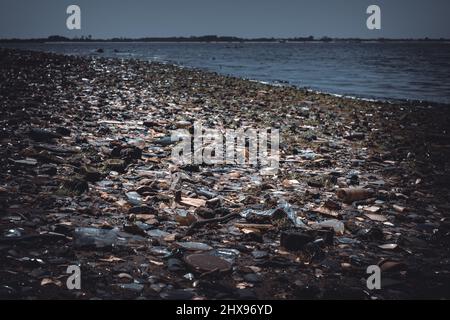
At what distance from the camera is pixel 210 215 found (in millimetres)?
4672

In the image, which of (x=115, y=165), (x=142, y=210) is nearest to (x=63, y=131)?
(x=115, y=165)

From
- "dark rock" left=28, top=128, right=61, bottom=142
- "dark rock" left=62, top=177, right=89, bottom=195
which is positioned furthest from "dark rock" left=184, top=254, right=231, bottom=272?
"dark rock" left=28, top=128, right=61, bottom=142

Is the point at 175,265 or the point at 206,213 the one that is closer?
the point at 175,265

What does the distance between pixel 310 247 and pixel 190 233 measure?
57.2 inches

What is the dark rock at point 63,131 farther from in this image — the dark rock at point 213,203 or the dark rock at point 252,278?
the dark rock at point 252,278

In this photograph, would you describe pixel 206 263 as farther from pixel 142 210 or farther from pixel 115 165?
pixel 115 165

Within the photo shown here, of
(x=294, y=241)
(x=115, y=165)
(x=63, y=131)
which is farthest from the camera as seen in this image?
(x=63, y=131)

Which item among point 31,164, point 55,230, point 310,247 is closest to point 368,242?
point 310,247

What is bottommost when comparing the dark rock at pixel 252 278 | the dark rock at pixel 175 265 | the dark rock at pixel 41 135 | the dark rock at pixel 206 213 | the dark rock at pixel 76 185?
the dark rock at pixel 252 278

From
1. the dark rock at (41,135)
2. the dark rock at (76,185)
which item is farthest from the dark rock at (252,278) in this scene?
the dark rock at (41,135)

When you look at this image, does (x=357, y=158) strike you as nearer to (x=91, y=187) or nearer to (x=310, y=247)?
(x=310, y=247)

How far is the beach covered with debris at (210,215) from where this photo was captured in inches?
129

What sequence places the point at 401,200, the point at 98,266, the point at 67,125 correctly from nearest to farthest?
the point at 98,266
the point at 401,200
the point at 67,125

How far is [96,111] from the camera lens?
1075 cm
